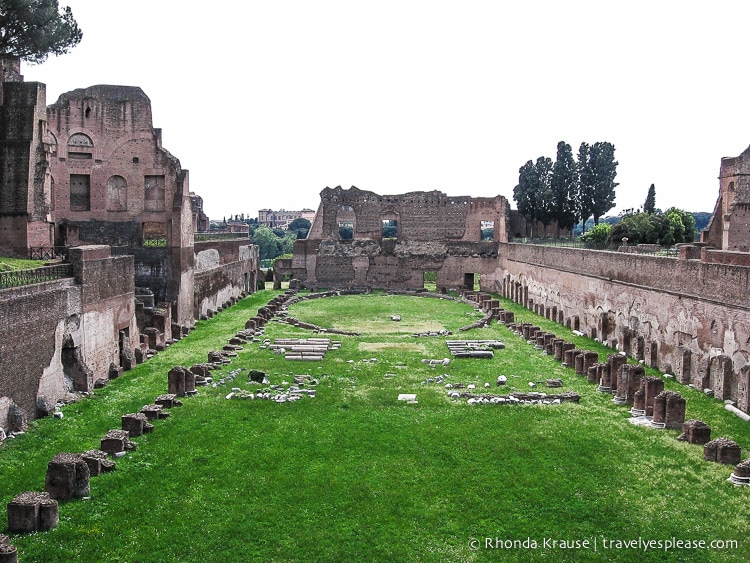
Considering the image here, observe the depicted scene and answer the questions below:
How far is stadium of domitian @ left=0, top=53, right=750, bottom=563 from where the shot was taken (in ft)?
29.2

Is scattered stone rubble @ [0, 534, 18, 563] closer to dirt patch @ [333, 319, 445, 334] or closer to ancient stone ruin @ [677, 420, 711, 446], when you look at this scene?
ancient stone ruin @ [677, 420, 711, 446]

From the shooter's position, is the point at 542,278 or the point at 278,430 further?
the point at 542,278

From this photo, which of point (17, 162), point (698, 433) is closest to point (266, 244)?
point (17, 162)

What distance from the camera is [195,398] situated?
15039mm

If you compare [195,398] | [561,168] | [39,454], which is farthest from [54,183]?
[561,168]

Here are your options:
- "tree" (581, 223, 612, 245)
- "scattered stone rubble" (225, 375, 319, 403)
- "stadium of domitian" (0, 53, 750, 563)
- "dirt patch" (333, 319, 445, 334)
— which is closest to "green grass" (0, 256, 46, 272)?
"stadium of domitian" (0, 53, 750, 563)

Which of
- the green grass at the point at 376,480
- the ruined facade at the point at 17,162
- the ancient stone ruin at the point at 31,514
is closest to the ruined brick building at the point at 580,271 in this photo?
the green grass at the point at 376,480

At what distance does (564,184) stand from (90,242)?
31.7m

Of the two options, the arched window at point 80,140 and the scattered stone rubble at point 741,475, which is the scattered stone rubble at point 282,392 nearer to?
the scattered stone rubble at point 741,475

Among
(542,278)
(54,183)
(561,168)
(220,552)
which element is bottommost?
(220,552)

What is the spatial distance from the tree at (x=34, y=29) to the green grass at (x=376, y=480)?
14.5m

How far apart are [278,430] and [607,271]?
15.4 m

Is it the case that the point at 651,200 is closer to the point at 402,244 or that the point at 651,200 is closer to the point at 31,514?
the point at 402,244

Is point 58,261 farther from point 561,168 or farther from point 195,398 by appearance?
point 561,168
